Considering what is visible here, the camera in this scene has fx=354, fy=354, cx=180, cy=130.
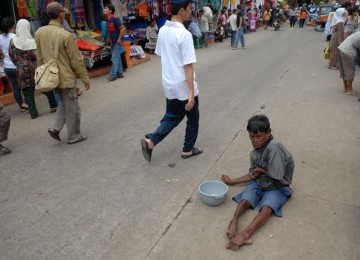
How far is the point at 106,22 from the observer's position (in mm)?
9305

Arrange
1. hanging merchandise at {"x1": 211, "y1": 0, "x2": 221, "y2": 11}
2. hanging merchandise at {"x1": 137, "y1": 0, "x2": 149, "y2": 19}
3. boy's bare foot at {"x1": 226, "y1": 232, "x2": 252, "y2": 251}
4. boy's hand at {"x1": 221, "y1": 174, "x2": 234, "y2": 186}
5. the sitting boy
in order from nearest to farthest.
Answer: boy's bare foot at {"x1": 226, "y1": 232, "x2": 252, "y2": 251}, the sitting boy, boy's hand at {"x1": 221, "y1": 174, "x2": 234, "y2": 186}, hanging merchandise at {"x1": 137, "y1": 0, "x2": 149, "y2": 19}, hanging merchandise at {"x1": 211, "y1": 0, "x2": 221, "y2": 11}

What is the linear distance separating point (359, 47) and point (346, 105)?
3.51 ft

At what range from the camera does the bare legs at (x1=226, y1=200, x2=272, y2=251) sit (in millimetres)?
2723

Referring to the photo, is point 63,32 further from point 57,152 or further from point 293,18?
point 293,18

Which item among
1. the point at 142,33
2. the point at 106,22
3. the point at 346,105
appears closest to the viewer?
the point at 346,105

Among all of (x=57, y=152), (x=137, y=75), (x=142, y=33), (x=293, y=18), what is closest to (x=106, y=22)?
(x=137, y=75)

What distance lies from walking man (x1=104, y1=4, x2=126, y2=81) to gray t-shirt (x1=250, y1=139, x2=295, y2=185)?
6644 mm

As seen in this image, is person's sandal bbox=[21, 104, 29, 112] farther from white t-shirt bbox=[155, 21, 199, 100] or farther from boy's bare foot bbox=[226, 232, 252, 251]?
boy's bare foot bbox=[226, 232, 252, 251]

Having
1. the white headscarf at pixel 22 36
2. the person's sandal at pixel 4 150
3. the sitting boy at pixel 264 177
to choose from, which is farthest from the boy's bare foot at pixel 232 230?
the white headscarf at pixel 22 36

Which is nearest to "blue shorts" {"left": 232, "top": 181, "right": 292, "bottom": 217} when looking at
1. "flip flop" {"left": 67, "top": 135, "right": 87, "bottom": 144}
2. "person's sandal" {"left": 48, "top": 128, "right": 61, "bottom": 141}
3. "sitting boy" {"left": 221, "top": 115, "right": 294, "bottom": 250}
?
"sitting boy" {"left": 221, "top": 115, "right": 294, "bottom": 250}

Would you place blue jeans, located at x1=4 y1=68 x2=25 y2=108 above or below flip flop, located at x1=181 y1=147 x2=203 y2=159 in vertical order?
above

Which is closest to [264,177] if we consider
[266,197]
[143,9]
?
[266,197]

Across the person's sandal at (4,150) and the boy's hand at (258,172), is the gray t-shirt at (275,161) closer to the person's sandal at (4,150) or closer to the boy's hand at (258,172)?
the boy's hand at (258,172)

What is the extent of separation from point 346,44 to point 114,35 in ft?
18.0
